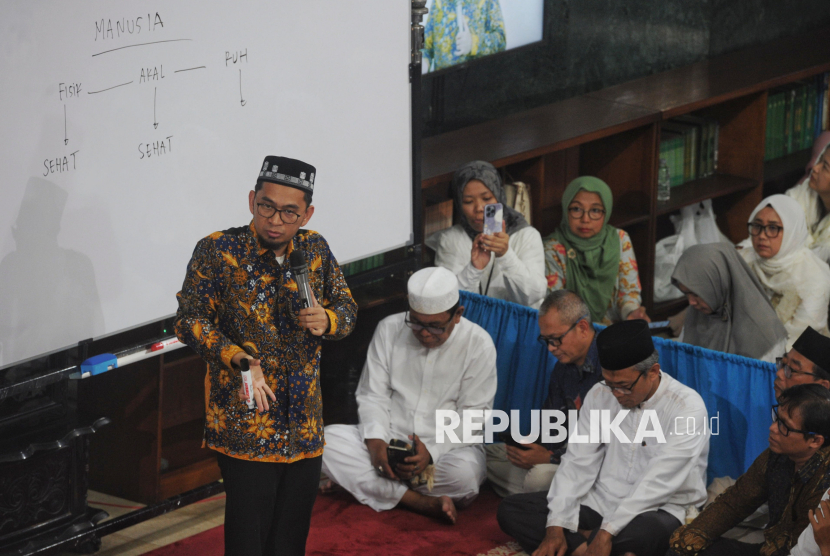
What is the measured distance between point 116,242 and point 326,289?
2.42ft

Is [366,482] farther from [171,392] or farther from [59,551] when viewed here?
[59,551]

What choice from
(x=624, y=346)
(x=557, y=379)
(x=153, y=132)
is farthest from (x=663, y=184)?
(x=153, y=132)

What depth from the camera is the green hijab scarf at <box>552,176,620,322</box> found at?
4.58m

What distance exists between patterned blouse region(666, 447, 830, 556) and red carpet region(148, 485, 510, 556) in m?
0.72

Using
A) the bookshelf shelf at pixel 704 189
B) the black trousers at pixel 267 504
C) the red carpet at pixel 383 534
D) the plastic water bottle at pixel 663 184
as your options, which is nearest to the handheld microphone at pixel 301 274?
the black trousers at pixel 267 504

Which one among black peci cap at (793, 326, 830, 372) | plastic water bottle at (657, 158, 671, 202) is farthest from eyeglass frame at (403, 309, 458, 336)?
plastic water bottle at (657, 158, 671, 202)

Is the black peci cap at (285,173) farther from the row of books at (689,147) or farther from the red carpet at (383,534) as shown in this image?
the row of books at (689,147)

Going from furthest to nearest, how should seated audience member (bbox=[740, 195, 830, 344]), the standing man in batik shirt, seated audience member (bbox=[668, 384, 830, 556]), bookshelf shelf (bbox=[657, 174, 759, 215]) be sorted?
bookshelf shelf (bbox=[657, 174, 759, 215])
seated audience member (bbox=[740, 195, 830, 344])
seated audience member (bbox=[668, 384, 830, 556])
the standing man in batik shirt

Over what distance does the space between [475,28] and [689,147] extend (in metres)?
1.51

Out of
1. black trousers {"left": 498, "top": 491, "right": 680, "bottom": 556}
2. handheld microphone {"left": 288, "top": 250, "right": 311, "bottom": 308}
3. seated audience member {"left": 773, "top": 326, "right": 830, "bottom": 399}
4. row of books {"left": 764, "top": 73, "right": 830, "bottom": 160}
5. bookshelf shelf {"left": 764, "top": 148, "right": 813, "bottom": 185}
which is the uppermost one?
row of books {"left": 764, "top": 73, "right": 830, "bottom": 160}

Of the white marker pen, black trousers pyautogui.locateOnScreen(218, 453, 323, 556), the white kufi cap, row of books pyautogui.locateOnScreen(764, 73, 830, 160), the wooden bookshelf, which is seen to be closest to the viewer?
the white marker pen

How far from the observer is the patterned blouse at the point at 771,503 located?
9.62ft

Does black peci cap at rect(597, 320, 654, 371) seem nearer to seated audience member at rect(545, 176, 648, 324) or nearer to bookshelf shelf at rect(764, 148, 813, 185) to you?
seated audience member at rect(545, 176, 648, 324)

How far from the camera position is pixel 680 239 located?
5391 millimetres
